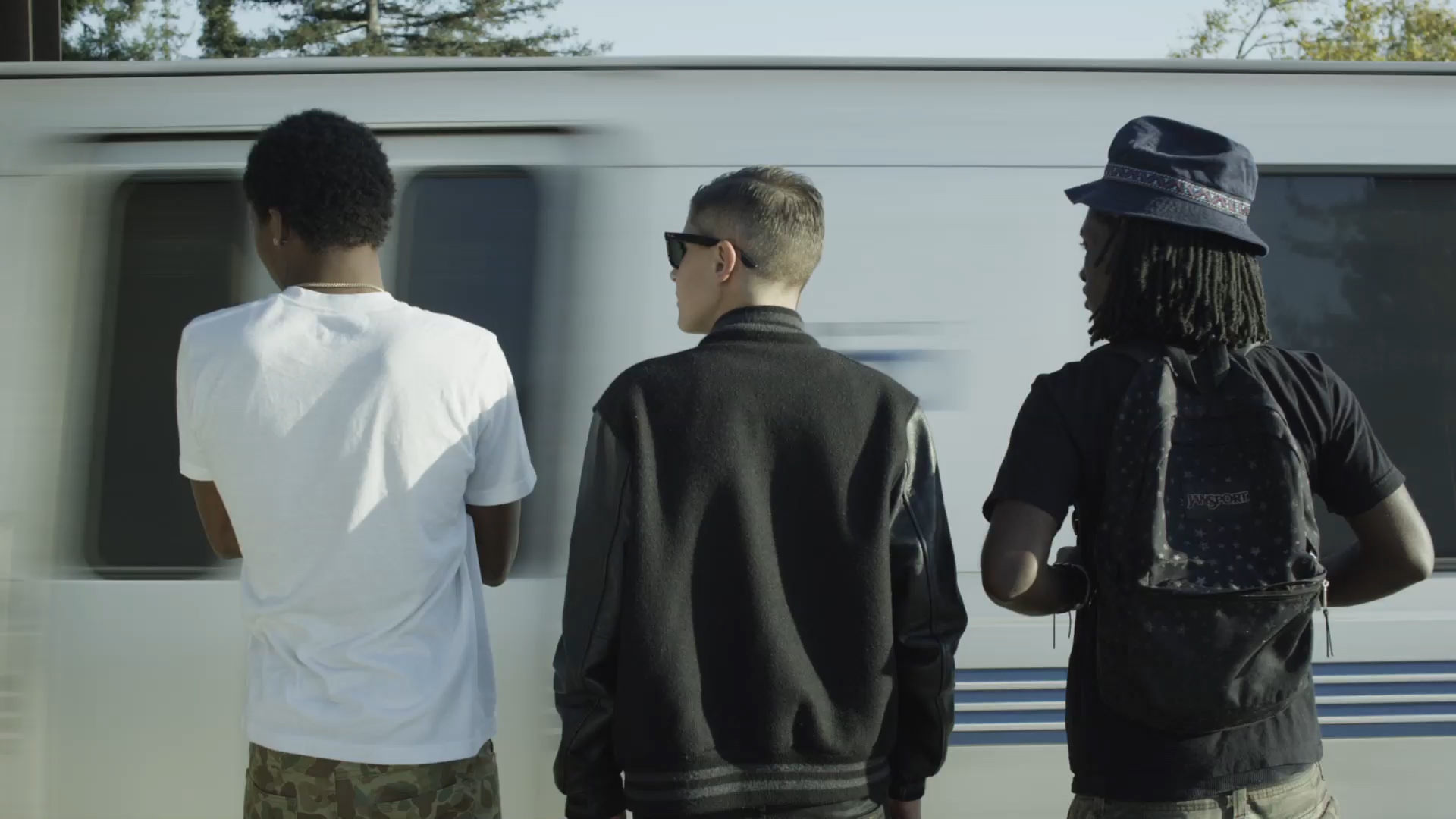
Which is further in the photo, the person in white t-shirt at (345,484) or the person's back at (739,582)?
the person in white t-shirt at (345,484)

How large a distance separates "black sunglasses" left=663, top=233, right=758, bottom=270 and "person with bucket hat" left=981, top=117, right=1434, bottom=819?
0.47 m

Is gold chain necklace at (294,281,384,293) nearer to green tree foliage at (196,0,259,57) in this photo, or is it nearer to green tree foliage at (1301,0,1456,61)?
green tree foliage at (1301,0,1456,61)

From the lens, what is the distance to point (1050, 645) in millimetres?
3012

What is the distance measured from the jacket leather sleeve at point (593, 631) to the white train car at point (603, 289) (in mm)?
1142

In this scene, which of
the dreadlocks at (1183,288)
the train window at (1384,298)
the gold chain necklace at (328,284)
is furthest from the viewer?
the train window at (1384,298)

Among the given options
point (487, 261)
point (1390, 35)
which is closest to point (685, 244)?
point (487, 261)

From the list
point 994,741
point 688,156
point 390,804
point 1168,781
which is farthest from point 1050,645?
point 390,804

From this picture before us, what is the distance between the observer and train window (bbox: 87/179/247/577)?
303 centimetres

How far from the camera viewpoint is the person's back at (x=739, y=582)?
69.5 inches

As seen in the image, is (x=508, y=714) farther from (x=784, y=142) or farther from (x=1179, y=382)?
(x=1179, y=382)

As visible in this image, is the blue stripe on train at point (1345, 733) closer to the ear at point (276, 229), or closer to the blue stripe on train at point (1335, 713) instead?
the blue stripe on train at point (1335, 713)

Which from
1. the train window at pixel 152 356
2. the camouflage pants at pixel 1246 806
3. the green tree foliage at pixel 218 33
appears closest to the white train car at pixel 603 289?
the train window at pixel 152 356

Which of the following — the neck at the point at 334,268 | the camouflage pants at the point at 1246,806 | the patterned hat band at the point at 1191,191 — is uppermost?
the patterned hat band at the point at 1191,191

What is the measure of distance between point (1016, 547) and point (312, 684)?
3.40 ft
